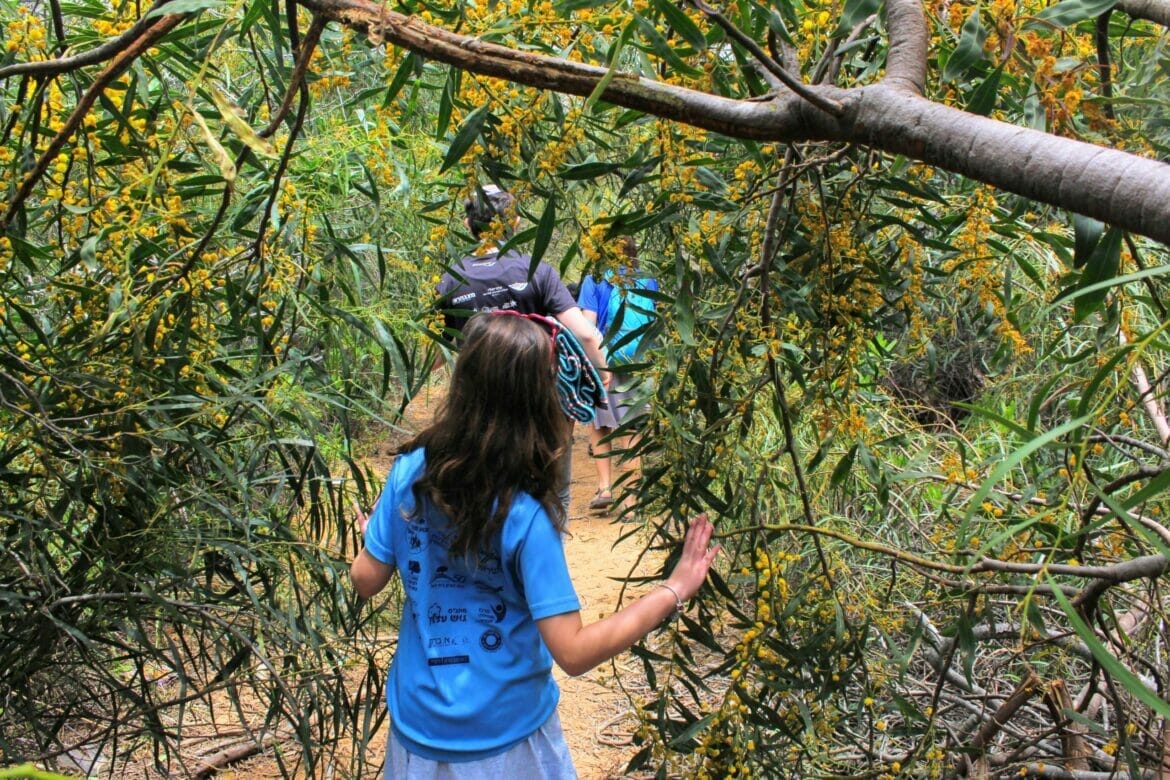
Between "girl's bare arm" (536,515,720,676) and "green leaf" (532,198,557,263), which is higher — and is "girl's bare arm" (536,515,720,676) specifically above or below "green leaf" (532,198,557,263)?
below

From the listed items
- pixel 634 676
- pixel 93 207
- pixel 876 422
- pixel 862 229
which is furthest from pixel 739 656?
pixel 634 676

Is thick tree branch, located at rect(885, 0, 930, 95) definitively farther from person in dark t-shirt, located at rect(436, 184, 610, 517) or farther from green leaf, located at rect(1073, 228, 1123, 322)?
person in dark t-shirt, located at rect(436, 184, 610, 517)

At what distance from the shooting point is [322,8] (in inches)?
42.6

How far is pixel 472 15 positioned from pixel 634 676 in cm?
232

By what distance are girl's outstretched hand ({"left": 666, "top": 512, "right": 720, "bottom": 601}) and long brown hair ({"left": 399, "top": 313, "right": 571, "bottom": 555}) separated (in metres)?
0.21

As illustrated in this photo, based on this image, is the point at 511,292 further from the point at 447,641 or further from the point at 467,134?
the point at 467,134

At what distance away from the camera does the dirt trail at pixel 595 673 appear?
114 inches

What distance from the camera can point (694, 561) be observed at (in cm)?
169

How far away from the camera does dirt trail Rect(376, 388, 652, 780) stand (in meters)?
2.90

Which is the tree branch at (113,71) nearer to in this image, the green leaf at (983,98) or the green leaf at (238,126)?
the green leaf at (238,126)

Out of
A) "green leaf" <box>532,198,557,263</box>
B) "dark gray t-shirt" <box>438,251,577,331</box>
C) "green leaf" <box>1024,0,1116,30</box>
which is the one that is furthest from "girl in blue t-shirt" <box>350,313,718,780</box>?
"dark gray t-shirt" <box>438,251,577,331</box>

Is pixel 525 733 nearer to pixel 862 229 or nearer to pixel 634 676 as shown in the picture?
pixel 862 229

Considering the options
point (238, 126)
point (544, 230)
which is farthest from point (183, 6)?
point (544, 230)

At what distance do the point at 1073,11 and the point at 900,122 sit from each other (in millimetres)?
317
